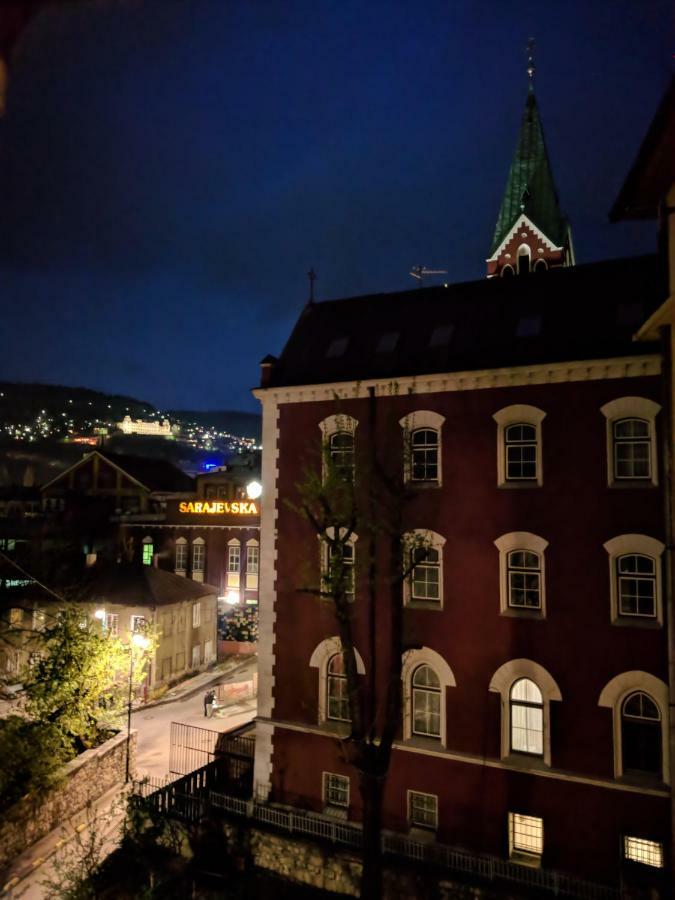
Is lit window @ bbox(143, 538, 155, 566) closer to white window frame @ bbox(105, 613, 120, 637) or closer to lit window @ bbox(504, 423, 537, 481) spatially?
white window frame @ bbox(105, 613, 120, 637)

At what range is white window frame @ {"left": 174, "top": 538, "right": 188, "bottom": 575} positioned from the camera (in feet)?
159

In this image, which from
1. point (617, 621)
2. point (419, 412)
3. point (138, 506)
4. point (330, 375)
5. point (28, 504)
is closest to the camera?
point (617, 621)

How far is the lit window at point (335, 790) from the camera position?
1689 cm

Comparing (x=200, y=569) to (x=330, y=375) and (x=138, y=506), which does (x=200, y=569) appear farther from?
(x=330, y=375)

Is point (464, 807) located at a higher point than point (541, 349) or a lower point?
lower

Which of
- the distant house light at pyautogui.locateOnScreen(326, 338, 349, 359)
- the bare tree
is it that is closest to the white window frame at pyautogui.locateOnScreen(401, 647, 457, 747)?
the bare tree

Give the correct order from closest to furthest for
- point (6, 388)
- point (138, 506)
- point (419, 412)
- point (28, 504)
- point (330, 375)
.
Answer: point (419, 412), point (330, 375), point (138, 506), point (28, 504), point (6, 388)

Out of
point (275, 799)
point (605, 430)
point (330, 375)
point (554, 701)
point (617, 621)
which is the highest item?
point (330, 375)

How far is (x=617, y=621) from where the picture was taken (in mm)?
14250

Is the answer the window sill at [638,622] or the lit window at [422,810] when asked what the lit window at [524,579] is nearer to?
the window sill at [638,622]

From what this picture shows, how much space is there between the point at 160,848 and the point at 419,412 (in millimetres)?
13940

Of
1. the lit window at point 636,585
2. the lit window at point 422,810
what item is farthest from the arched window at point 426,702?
the lit window at point 636,585

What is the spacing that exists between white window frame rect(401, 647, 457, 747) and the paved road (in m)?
A: 11.3

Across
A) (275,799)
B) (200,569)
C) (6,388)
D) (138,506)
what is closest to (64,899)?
(275,799)
